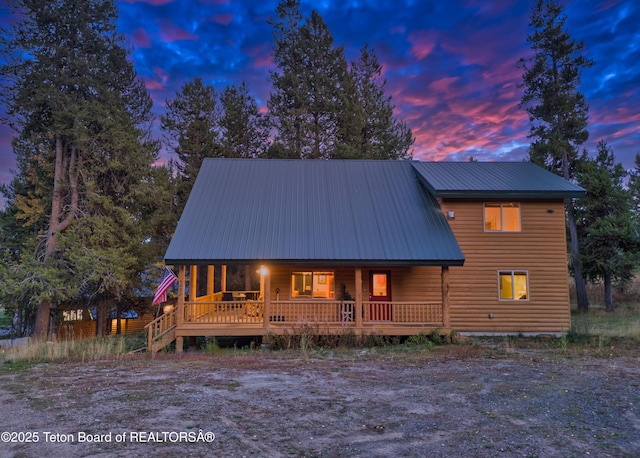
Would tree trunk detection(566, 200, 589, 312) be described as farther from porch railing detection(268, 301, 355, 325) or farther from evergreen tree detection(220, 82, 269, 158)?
evergreen tree detection(220, 82, 269, 158)

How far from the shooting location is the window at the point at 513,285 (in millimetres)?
14508

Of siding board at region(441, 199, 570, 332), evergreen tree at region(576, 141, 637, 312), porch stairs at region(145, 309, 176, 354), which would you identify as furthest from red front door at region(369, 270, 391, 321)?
evergreen tree at region(576, 141, 637, 312)

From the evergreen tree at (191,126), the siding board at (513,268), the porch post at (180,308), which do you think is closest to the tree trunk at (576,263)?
the siding board at (513,268)

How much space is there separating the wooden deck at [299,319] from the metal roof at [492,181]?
4.42 metres

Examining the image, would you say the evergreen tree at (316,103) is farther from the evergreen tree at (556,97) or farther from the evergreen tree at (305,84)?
the evergreen tree at (556,97)

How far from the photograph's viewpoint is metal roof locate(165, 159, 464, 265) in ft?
42.5

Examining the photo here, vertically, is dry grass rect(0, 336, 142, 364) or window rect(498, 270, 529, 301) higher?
window rect(498, 270, 529, 301)

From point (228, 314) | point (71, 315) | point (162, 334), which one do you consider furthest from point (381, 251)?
point (71, 315)

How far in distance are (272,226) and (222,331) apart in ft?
13.1

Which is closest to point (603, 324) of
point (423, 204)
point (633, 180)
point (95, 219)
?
point (423, 204)

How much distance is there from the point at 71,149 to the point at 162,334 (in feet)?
38.9

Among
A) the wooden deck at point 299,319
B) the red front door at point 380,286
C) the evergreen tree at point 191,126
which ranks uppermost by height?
the evergreen tree at point 191,126

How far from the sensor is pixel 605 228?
20.3 metres

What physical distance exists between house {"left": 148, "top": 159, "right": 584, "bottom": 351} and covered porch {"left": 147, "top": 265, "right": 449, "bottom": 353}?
0.13 ft
